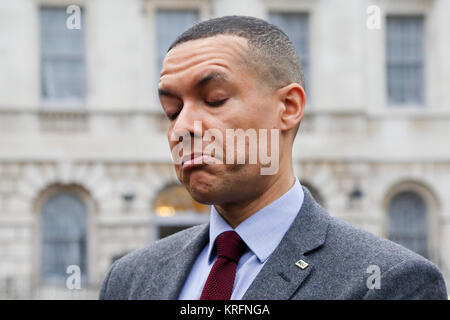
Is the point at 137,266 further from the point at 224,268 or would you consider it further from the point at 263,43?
the point at 263,43

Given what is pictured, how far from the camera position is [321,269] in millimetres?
2227

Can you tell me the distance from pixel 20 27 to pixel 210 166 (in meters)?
17.7

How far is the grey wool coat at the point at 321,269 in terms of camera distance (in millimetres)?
2049

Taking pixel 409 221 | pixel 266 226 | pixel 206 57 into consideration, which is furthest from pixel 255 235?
pixel 409 221

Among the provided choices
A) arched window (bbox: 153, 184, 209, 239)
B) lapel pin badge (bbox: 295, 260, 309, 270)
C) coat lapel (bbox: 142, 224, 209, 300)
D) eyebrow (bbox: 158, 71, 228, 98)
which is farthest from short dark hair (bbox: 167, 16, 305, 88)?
arched window (bbox: 153, 184, 209, 239)

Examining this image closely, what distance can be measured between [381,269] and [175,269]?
2.45ft

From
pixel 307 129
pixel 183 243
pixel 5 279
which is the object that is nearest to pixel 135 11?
pixel 307 129

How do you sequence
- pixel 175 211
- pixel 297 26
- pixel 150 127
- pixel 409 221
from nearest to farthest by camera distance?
pixel 175 211, pixel 150 127, pixel 409 221, pixel 297 26

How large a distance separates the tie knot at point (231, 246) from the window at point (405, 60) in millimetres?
18203

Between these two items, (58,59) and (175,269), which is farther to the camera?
(58,59)

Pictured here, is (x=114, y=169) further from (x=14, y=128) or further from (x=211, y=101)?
(x=211, y=101)

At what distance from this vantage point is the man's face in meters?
2.13

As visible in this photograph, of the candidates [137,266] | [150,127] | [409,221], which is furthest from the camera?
[409,221]

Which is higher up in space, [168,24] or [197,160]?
[168,24]
